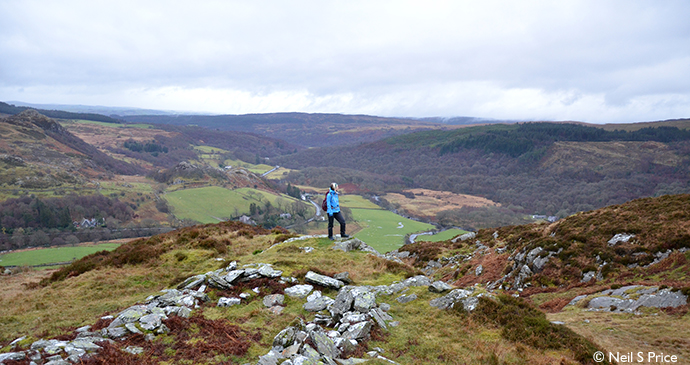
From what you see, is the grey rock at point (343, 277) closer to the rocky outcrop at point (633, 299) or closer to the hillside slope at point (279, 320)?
the hillside slope at point (279, 320)

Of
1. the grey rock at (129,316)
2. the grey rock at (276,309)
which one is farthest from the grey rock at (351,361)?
the grey rock at (129,316)

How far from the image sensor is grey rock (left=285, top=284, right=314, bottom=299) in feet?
46.6

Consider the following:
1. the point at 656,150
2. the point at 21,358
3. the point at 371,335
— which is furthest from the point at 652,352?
the point at 656,150

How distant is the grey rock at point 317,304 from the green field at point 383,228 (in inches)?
2198

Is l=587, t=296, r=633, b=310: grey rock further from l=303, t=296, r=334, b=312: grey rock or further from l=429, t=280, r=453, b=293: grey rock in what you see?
l=303, t=296, r=334, b=312: grey rock

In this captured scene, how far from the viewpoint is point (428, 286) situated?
15203 mm

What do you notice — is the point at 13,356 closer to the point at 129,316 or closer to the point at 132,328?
the point at 132,328

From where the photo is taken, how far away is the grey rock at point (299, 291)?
14.2 metres

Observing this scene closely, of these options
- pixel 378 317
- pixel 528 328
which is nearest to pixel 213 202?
pixel 378 317

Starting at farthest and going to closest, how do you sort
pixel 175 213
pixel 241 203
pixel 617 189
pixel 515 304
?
pixel 617 189
pixel 241 203
pixel 175 213
pixel 515 304

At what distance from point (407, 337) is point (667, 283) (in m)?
12.2

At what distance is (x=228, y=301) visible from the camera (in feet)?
43.9

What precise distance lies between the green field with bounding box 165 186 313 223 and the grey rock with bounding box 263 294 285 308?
101262 millimetres

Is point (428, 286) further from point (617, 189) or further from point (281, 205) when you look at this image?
point (617, 189)
